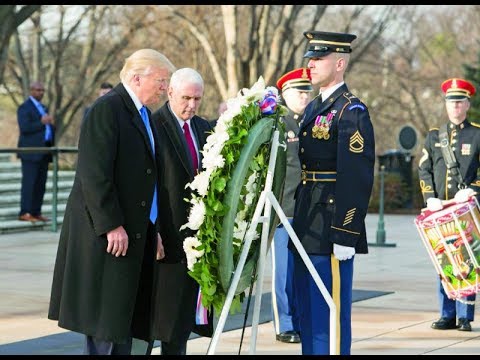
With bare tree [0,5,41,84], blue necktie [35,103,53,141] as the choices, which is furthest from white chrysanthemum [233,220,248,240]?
blue necktie [35,103,53,141]

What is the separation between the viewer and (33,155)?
18.2m

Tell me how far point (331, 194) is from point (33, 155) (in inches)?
471

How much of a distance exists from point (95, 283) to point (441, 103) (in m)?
39.9

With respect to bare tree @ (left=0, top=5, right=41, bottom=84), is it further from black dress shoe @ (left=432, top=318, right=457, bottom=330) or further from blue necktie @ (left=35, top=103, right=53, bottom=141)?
black dress shoe @ (left=432, top=318, right=457, bottom=330)

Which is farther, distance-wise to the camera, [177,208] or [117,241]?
[177,208]

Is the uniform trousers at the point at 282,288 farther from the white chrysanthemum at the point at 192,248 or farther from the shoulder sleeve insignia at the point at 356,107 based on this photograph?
the white chrysanthemum at the point at 192,248

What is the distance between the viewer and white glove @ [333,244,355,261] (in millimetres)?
6684

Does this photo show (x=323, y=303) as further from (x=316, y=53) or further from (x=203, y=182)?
(x=316, y=53)

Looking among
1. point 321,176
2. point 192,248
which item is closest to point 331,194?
point 321,176

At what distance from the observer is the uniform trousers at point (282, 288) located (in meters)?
9.18

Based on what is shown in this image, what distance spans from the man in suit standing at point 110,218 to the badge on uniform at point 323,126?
2.97 feet

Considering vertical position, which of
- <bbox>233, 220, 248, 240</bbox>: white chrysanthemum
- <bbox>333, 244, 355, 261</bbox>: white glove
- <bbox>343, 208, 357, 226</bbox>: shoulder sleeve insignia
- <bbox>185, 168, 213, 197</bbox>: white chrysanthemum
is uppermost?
<bbox>185, 168, 213, 197</bbox>: white chrysanthemum

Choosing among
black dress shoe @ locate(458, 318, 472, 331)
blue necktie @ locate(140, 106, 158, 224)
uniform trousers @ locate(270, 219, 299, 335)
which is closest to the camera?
blue necktie @ locate(140, 106, 158, 224)

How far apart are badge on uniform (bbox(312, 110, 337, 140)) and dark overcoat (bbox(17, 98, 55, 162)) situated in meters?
11.8
